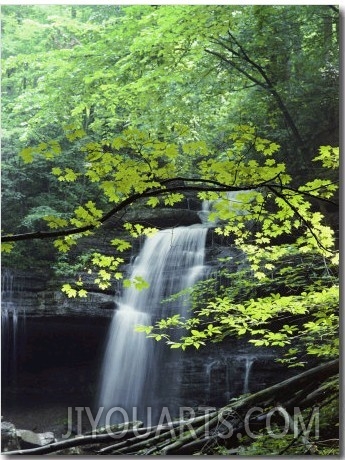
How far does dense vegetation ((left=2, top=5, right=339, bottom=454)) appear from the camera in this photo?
8.76 feet

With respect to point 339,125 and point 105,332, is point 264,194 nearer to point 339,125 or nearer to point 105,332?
point 339,125

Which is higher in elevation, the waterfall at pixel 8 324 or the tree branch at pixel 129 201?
the tree branch at pixel 129 201

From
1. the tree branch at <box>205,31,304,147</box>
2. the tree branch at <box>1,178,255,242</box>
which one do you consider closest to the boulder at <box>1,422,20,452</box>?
the tree branch at <box>1,178,255,242</box>

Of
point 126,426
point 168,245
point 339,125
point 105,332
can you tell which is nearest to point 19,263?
point 105,332

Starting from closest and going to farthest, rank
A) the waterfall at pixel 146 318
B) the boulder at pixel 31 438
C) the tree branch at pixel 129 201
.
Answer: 1. the tree branch at pixel 129 201
2. the boulder at pixel 31 438
3. the waterfall at pixel 146 318

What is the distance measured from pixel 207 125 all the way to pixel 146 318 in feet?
3.55

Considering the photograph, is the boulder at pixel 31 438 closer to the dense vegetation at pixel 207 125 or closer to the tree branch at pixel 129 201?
the dense vegetation at pixel 207 125

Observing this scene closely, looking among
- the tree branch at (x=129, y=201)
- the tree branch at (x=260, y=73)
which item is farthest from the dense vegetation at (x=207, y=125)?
the tree branch at (x=129, y=201)

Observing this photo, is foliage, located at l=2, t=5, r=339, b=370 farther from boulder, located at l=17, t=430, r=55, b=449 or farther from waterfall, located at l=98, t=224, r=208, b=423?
boulder, located at l=17, t=430, r=55, b=449

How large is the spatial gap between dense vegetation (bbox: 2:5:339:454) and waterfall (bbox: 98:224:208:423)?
0.25ft

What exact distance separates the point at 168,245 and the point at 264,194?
1.88 ft

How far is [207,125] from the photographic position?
274cm

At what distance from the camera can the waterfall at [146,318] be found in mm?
2707

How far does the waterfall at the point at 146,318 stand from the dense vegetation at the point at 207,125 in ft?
0.25
